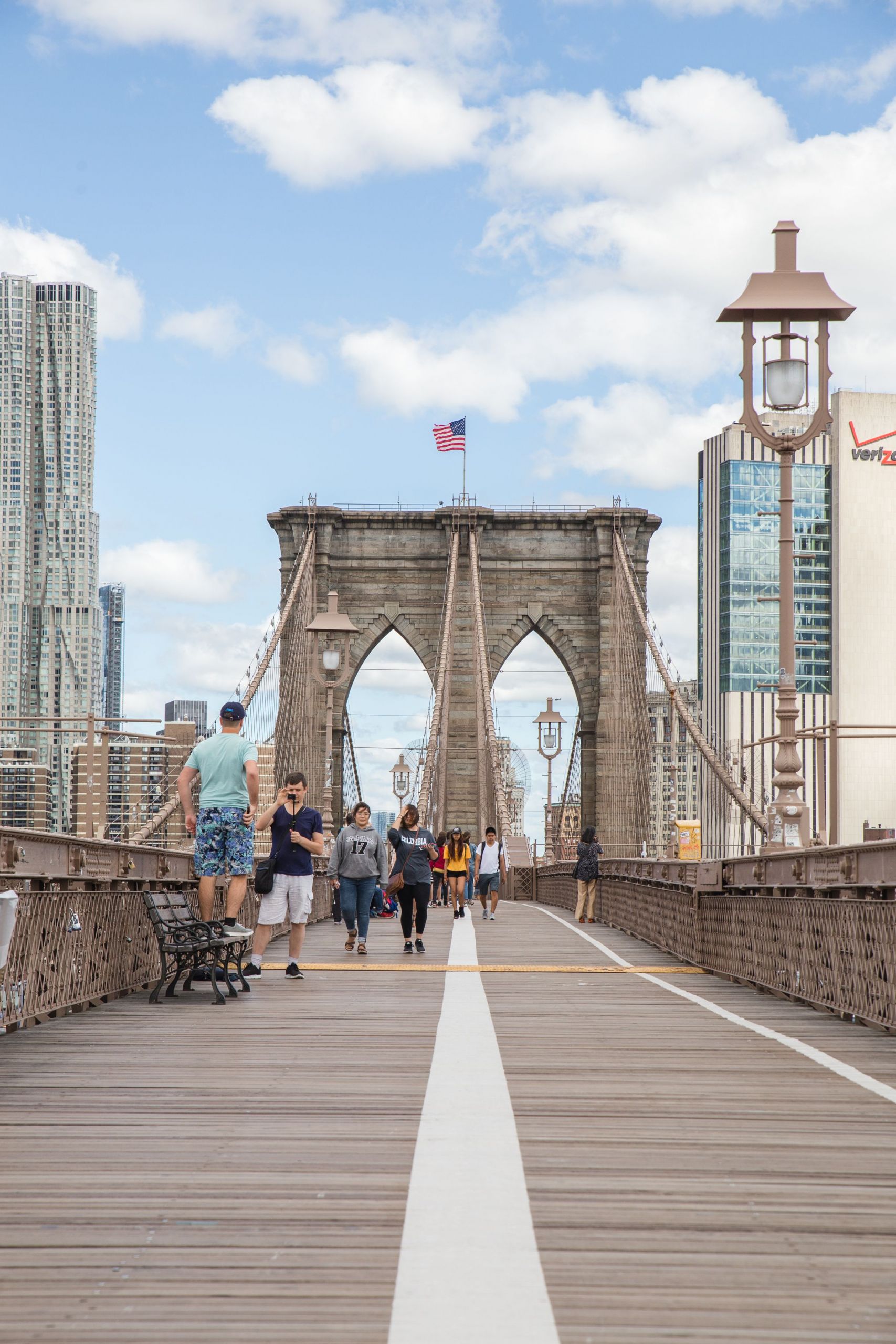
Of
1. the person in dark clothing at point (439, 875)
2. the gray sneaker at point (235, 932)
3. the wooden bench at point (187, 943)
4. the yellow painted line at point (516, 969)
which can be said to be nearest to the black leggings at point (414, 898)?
the yellow painted line at point (516, 969)

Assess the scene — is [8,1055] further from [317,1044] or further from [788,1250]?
[788,1250]

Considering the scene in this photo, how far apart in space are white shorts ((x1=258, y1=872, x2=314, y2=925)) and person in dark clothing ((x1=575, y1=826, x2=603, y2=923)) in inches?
410

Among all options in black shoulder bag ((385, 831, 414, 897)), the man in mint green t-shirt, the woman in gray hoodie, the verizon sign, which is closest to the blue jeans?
the woman in gray hoodie

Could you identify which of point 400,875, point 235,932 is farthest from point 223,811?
point 400,875

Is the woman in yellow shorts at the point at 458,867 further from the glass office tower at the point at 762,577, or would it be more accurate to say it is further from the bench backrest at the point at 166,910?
the glass office tower at the point at 762,577

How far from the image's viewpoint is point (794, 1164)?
4465 mm

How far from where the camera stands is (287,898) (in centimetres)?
1185

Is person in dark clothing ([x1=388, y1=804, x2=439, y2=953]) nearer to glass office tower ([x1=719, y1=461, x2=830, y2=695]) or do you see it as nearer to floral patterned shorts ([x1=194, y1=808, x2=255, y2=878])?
floral patterned shorts ([x1=194, y1=808, x2=255, y2=878])

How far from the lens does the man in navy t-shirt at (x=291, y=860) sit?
11.7 m

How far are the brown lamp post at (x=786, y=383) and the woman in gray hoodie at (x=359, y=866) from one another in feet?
11.0

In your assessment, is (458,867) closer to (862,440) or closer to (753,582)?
(862,440)

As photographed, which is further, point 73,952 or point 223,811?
point 223,811

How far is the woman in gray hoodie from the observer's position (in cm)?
1395

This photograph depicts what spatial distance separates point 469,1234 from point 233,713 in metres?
7.03
